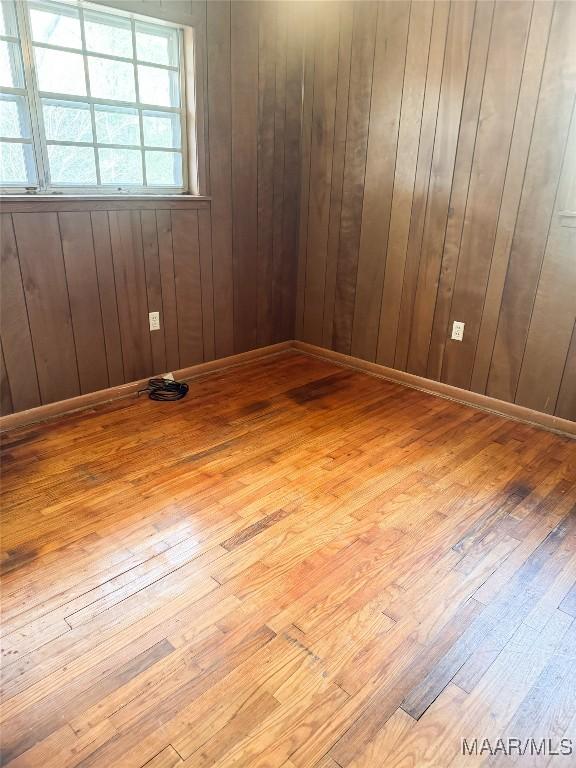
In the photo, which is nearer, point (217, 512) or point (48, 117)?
point (217, 512)

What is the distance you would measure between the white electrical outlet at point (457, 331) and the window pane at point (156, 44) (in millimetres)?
2081

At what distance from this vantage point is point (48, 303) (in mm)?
2512

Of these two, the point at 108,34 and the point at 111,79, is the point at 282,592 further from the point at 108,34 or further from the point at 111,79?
the point at 108,34

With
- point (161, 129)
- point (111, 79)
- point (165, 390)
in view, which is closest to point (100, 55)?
point (111, 79)

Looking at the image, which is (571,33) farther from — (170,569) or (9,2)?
(170,569)

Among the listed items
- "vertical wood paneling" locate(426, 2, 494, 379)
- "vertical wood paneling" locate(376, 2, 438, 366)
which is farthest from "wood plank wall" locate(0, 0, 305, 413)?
"vertical wood paneling" locate(426, 2, 494, 379)

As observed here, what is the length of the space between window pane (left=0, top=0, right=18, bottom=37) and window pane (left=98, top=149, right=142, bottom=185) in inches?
21.8

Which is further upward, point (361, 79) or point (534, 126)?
point (361, 79)

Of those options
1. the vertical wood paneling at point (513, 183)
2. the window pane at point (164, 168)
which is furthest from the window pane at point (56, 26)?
the vertical wood paneling at point (513, 183)

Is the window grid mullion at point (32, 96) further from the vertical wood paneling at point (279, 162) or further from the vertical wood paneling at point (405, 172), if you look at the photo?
the vertical wood paneling at point (405, 172)

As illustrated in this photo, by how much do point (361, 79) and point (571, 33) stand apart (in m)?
1.14

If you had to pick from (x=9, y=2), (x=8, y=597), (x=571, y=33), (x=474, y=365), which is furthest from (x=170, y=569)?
(x=571, y=33)

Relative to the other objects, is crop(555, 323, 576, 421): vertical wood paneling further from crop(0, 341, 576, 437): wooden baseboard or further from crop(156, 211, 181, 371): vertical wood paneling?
→ crop(156, 211, 181, 371): vertical wood paneling

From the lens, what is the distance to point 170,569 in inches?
65.4
